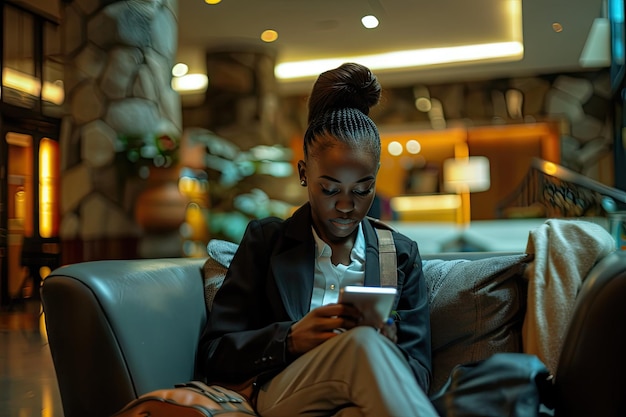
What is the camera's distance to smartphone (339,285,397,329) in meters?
1.49

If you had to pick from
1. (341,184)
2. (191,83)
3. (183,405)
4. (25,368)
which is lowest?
(25,368)

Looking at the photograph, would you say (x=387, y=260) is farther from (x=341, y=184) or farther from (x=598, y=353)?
(x=598, y=353)

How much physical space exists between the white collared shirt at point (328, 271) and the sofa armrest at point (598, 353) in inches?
23.0

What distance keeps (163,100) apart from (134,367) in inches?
160

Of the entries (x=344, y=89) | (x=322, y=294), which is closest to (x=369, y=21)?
(x=344, y=89)

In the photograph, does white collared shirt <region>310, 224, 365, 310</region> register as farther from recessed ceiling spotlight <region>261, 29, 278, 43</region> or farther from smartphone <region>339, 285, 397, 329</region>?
recessed ceiling spotlight <region>261, 29, 278, 43</region>

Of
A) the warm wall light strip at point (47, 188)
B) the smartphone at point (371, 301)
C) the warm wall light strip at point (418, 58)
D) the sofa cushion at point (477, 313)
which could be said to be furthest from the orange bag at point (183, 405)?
the warm wall light strip at point (418, 58)

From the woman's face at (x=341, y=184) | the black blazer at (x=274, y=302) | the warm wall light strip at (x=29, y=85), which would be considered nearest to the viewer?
the black blazer at (x=274, y=302)

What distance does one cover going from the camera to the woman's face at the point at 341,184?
186cm

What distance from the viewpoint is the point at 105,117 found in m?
5.23

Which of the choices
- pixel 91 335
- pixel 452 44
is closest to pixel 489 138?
pixel 452 44

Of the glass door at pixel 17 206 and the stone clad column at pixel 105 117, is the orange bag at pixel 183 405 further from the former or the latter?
the glass door at pixel 17 206

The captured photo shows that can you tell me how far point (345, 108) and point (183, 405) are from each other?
3.20 ft

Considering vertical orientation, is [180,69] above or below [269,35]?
below
